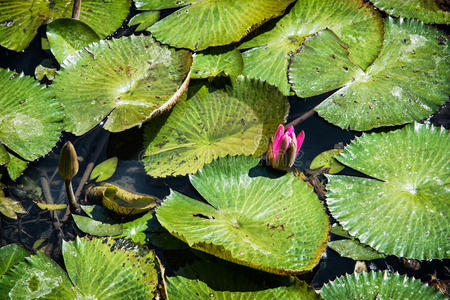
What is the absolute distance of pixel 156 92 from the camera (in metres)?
3.02

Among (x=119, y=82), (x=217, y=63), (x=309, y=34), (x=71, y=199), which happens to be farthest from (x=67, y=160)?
(x=309, y=34)

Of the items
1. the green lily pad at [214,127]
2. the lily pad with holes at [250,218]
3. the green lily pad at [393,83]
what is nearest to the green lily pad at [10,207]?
the green lily pad at [214,127]

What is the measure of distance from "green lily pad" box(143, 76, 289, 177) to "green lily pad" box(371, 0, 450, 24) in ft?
5.07

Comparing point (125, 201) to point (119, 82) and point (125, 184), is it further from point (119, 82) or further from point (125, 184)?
point (119, 82)

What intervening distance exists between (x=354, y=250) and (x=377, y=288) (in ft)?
1.00

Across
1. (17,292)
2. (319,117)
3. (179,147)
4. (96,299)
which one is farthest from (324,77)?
(17,292)

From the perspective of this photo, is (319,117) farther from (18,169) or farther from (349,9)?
(18,169)

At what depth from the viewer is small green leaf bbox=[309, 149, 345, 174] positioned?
9.37 ft

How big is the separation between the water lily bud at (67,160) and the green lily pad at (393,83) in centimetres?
170

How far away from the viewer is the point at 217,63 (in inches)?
128

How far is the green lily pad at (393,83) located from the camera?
297 centimetres

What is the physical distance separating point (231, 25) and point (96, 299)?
7.51 feet

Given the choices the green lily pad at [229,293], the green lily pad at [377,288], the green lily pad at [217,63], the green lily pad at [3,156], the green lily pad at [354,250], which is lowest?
the green lily pad at [354,250]

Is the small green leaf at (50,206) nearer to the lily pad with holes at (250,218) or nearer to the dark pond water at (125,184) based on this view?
the dark pond water at (125,184)
